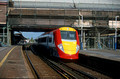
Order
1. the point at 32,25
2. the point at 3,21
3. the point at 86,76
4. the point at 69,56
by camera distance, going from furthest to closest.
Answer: the point at 3,21 < the point at 32,25 < the point at 69,56 < the point at 86,76

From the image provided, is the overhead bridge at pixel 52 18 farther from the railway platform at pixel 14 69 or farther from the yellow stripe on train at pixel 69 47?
the railway platform at pixel 14 69

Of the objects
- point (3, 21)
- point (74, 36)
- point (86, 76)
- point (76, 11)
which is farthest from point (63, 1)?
point (86, 76)

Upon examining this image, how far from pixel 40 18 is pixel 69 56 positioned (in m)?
24.6

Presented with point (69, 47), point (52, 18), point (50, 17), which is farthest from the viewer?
point (52, 18)

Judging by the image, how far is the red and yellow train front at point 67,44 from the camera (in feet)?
45.0

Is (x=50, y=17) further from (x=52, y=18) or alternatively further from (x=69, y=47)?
(x=69, y=47)

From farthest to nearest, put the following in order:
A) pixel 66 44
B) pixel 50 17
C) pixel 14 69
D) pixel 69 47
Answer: pixel 50 17 < pixel 66 44 < pixel 69 47 < pixel 14 69

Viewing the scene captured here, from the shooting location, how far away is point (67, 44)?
1416cm

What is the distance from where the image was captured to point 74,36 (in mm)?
15305

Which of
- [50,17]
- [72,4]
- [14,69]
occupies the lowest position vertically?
[14,69]

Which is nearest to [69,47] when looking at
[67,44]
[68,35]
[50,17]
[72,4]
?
[67,44]

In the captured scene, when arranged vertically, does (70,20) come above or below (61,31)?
above

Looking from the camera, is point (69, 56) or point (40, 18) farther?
point (40, 18)

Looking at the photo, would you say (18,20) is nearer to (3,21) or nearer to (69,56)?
(3,21)
